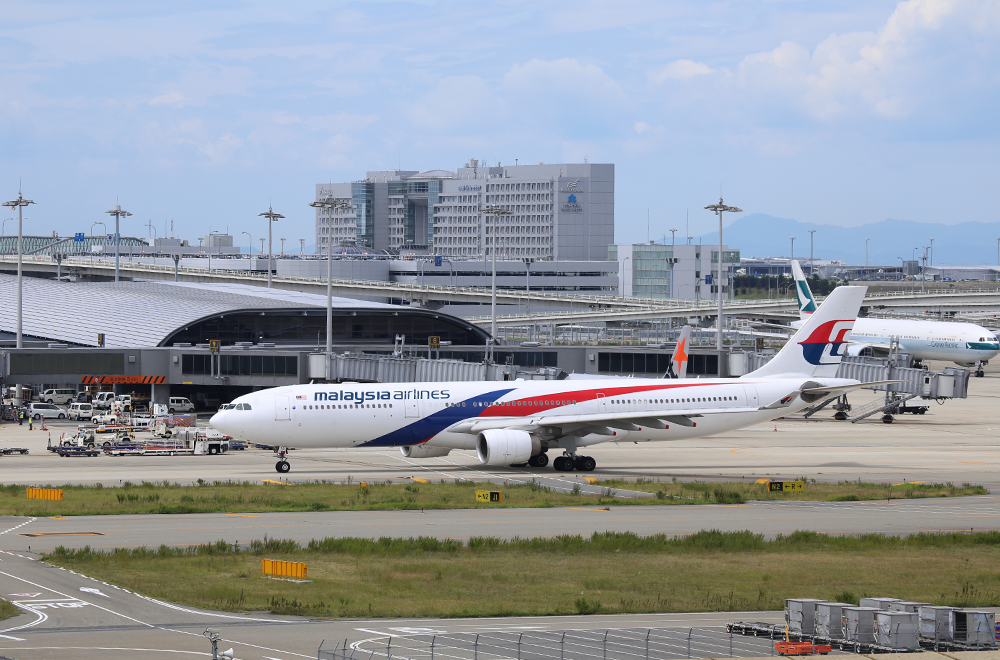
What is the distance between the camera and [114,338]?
3482 inches

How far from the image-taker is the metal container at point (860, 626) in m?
19.3

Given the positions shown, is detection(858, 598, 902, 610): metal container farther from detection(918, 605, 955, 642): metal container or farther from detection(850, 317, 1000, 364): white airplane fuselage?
detection(850, 317, 1000, 364): white airplane fuselage

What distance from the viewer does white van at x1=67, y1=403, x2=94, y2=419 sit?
7744 cm

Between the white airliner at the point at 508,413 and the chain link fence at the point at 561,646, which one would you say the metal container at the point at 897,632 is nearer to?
the chain link fence at the point at 561,646

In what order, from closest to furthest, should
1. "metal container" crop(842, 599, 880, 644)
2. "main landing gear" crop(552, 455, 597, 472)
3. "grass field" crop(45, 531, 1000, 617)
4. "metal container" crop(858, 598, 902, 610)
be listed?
"metal container" crop(842, 599, 880, 644), "metal container" crop(858, 598, 902, 610), "grass field" crop(45, 531, 1000, 617), "main landing gear" crop(552, 455, 597, 472)

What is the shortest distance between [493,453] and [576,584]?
21.3 m

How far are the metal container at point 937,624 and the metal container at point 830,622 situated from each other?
1389 mm

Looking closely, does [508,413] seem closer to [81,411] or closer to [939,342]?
[81,411]

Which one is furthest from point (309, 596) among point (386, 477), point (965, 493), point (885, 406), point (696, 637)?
point (885, 406)

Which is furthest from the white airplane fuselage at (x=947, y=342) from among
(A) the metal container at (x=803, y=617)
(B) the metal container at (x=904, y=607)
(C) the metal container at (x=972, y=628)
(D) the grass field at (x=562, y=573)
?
(C) the metal container at (x=972, y=628)

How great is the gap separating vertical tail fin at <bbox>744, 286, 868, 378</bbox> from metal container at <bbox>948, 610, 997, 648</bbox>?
34808 millimetres

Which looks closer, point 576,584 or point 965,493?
point 576,584

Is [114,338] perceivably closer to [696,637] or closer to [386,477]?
[386,477]

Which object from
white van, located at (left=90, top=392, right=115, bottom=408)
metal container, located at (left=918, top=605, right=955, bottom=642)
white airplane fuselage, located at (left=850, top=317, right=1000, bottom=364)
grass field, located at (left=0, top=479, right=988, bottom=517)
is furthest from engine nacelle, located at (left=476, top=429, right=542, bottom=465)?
white airplane fuselage, located at (left=850, top=317, right=1000, bottom=364)
